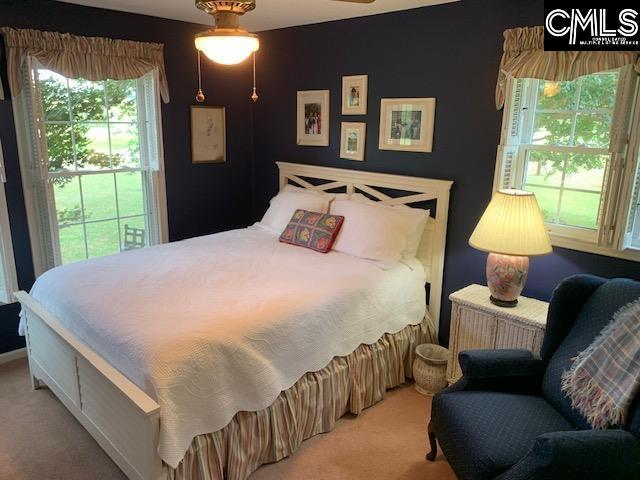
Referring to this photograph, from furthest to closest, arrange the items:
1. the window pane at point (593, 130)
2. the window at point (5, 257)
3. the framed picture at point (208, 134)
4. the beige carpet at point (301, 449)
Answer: the framed picture at point (208, 134), the window at point (5, 257), the window pane at point (593, 130), the beige carpet at point (301, 449)

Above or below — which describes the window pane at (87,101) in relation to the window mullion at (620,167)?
above

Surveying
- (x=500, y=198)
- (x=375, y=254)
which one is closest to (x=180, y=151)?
(x=375, y=254)

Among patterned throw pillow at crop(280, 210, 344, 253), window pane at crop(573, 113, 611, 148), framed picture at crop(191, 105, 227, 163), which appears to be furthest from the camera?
framed picture at crop(191, 105, 227, 163)

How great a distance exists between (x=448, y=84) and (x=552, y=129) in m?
0.70

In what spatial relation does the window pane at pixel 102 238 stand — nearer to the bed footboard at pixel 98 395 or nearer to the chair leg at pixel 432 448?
the bed footboard at pixel 98 395

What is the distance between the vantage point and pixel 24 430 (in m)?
2.62

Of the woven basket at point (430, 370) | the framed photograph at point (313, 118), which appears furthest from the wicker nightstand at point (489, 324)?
the framed photograph at point (313, 118)

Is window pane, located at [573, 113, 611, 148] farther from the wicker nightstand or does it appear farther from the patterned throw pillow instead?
the patterned throw pillow

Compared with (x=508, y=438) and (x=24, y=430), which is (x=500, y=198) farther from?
(x=24, y=430)

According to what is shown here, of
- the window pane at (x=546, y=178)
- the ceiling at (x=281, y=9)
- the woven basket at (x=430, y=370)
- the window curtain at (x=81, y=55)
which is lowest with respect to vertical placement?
the woven basket at (x=430, y=370)

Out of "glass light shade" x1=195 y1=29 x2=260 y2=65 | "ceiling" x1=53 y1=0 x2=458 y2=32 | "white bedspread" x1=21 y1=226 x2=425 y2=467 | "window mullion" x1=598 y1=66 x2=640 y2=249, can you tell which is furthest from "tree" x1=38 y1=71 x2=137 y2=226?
"window mullion" x1=598 y1=66 x2=640 y2=249

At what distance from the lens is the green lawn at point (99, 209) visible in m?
3.49

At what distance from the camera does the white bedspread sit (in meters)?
2.00

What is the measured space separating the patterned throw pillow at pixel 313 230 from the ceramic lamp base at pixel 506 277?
3.55 ft
